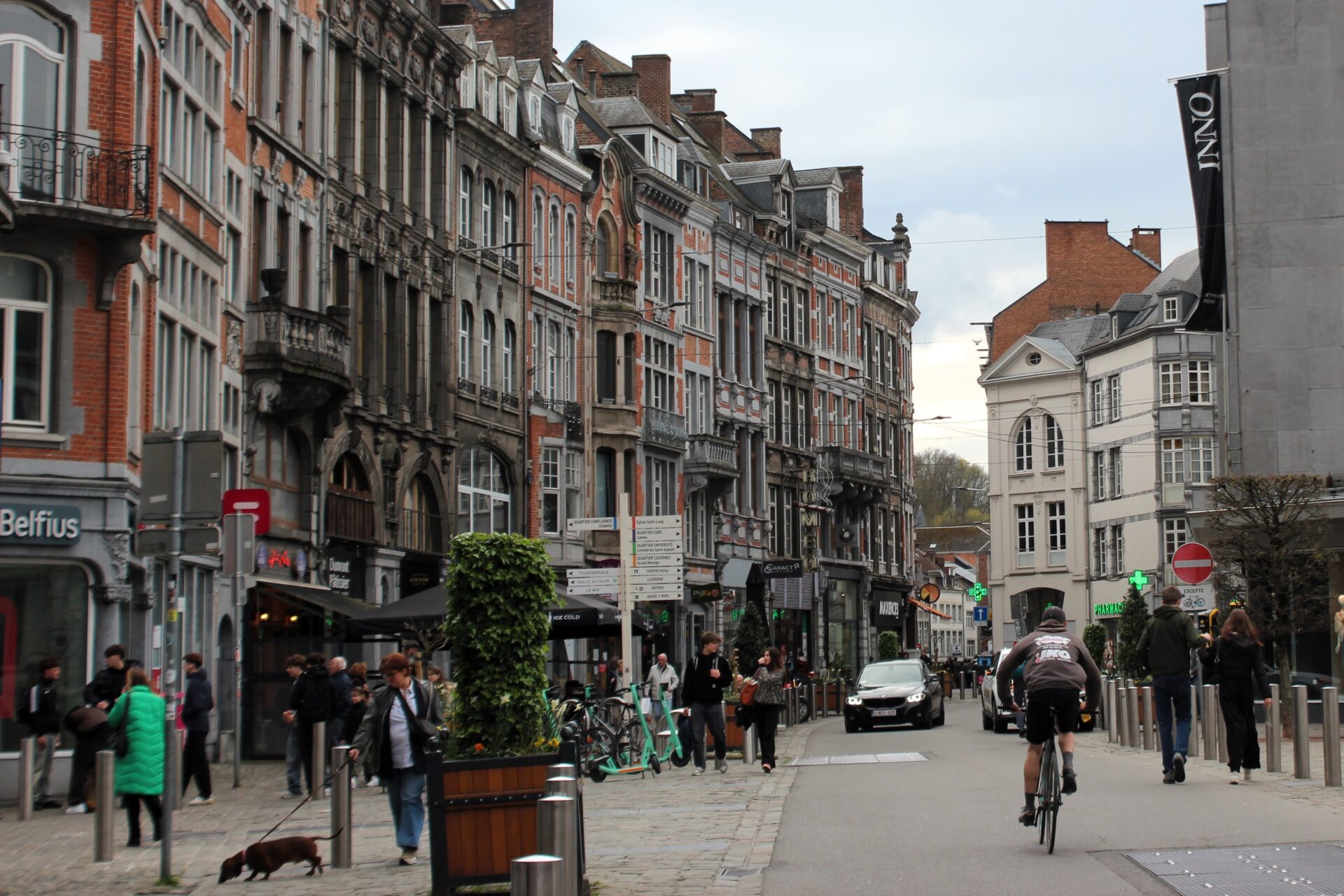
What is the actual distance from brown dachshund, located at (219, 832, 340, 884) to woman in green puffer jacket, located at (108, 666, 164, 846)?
9.60ft

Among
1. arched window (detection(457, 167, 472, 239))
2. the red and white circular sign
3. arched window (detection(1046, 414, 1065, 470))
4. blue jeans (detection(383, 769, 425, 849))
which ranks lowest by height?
blue jeans (detection(383, 769, 425, 849))

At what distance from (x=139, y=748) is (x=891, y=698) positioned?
969 inches

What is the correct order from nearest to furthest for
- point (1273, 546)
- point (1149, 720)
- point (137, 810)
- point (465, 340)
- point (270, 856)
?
point (270, 856) → point (137, 810) → point (1149, 720) → point (1273, 546) → point (465, 340)

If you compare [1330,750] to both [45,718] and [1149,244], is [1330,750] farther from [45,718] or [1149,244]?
[1149,244]

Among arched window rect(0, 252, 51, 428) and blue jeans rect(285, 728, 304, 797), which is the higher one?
arched window rect(0, 252, 51, 428)

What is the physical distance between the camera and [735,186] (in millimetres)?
71125

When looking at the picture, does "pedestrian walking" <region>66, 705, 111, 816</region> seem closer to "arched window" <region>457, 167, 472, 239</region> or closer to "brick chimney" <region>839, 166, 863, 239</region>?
"arched window" <region>457, 167, 472, 239</region>

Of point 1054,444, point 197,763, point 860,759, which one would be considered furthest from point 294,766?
point 1054,444

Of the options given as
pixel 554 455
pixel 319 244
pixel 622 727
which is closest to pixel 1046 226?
pixel 554 455

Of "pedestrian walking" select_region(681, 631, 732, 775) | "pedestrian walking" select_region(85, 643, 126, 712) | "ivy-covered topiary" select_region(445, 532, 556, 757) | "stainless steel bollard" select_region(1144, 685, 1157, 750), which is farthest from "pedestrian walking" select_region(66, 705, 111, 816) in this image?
"stainless steel bollard" select_region(1144, 685, 1157, 750)

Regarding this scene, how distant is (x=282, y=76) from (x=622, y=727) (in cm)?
1614

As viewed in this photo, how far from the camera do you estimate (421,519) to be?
44.3 m

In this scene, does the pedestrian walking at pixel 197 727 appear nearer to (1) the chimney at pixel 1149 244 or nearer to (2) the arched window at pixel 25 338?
(2) the arched window at pixel 25 338

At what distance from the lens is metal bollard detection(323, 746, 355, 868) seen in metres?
15.0
